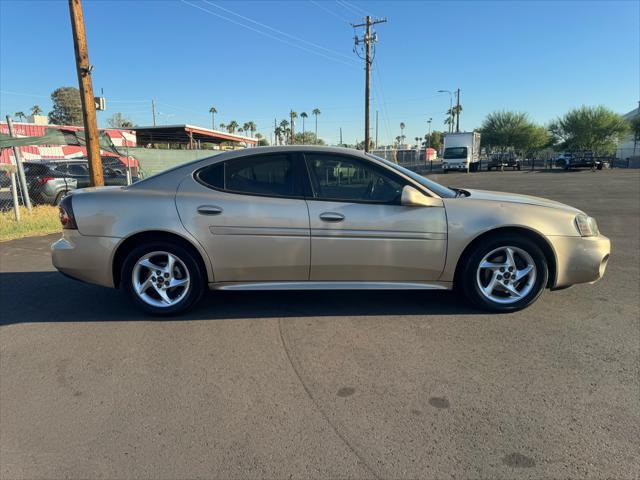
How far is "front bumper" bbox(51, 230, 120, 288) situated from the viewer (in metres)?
3.97

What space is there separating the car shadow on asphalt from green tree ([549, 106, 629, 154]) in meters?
59.3

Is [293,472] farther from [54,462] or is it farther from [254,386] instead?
[54,462]

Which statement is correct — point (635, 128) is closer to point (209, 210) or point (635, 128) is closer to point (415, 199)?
point (415, 199)

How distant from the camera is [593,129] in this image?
181 feet

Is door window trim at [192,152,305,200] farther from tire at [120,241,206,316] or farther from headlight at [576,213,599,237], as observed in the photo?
headlight at [576,213,599,237]

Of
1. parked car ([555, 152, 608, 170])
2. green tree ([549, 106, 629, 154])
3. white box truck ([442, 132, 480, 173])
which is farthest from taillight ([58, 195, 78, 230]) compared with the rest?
green tree ([549, 106, 629, 154])

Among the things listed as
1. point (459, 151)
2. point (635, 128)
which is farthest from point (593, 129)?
point (459, 151)

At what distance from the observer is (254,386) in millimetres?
2902

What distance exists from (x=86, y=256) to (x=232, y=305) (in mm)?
1431

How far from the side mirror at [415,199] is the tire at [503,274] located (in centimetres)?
58

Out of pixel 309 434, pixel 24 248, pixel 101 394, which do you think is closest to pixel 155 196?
pixel 101 394

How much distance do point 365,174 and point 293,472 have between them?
262cm

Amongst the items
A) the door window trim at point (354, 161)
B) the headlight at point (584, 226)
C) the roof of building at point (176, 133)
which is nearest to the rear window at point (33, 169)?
the door window trim at point (354, 161)

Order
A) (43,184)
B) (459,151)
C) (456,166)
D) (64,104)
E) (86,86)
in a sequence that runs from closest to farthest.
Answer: (86,86)
(43,184)
(459,151)
(456,166)
(64,104)
